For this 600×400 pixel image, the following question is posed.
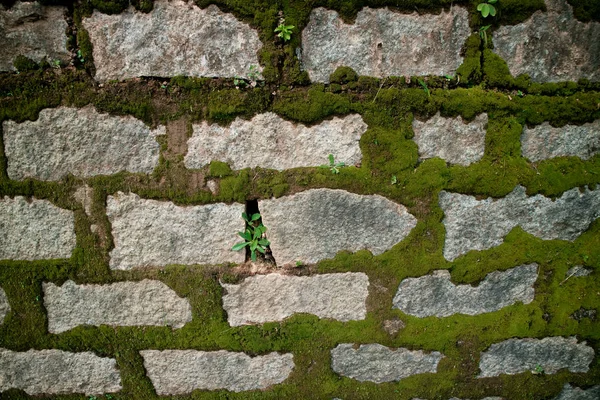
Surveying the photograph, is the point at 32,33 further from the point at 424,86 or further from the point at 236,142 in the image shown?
the point at 424,86

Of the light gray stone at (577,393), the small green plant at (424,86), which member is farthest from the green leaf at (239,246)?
the light gray stone at (577,393)

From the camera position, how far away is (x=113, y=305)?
1735 mm

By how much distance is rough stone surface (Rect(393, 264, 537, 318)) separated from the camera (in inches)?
70.3

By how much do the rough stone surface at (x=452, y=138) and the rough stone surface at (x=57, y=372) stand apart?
1.78 meters

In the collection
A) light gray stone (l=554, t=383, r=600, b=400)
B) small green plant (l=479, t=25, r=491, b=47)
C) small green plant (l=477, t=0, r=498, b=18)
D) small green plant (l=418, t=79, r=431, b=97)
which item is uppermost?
small green plant (l=477, t=0, r=498, b=18)

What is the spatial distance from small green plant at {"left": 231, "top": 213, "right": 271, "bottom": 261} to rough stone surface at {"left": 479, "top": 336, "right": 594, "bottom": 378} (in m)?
1.23

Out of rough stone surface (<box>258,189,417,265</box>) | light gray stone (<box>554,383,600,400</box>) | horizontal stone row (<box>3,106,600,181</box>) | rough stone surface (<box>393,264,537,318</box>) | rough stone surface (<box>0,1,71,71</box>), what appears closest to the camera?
rough stone surface (<box>0,1,71,71</box>)

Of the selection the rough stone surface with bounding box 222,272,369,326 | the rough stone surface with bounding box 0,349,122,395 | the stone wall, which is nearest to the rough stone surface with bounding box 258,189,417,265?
the stone wall

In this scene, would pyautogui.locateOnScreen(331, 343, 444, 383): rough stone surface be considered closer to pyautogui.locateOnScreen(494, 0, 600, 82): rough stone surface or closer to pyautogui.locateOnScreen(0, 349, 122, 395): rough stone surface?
pyautogui.locateOnScreen(0, 349, 122, 395): rough stone surface

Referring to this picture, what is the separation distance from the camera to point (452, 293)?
1.80 metres

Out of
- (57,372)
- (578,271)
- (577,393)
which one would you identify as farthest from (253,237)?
(577,393)

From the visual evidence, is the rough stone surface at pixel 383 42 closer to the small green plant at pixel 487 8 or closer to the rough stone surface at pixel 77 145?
the small green plant at pixel 487 8

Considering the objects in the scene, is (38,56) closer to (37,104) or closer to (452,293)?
(37,104)

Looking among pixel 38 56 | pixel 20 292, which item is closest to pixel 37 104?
pixel 38 56
